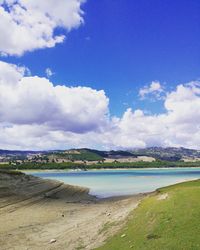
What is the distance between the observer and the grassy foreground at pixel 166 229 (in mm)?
19047

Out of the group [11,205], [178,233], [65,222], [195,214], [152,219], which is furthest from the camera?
[11,205]

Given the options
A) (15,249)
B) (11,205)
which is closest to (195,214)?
(15,249)

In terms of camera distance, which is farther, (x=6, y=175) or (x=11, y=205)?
(x=6, y=175)

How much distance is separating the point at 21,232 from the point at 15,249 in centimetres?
682

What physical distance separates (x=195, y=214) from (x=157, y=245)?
204 inches

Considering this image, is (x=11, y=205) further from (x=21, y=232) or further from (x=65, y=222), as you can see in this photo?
(x=21, y=232)

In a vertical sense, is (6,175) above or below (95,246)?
above

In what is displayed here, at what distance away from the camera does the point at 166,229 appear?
72.4 ft

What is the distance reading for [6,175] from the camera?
289 feet

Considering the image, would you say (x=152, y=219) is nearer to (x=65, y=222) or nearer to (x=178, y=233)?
(x=178, y=233)

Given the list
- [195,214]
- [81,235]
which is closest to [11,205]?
[81,235]

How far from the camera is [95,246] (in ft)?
77.7

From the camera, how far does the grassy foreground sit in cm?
1905

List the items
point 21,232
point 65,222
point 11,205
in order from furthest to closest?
point 11,205, point 65,222, point 21,232
